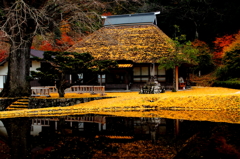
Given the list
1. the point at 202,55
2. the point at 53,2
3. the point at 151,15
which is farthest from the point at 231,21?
the point at 53,2

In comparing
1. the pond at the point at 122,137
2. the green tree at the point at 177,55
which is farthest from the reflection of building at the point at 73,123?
the green tree at the point at 177,55

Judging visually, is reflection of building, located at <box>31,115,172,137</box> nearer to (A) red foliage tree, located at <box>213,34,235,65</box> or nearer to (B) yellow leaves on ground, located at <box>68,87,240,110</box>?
(B) yellow leaves on ground, located at <box>68,87,240,110</box>

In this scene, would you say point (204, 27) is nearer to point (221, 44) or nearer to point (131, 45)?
point (221, 44)

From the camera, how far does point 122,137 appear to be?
27.8 ft

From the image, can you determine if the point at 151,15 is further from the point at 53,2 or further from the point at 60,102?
the point at 60,102

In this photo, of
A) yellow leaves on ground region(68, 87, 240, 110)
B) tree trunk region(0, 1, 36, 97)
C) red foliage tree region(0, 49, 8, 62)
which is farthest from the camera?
red foliage tree region(0, 49, 8, 62)

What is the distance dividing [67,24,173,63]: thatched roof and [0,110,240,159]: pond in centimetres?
1142

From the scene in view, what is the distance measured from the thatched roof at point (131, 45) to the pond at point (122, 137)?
1142cm

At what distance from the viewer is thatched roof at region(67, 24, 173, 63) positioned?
75.2 ft

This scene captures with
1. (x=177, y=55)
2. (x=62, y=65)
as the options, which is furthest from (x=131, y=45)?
(x=62, y=65)

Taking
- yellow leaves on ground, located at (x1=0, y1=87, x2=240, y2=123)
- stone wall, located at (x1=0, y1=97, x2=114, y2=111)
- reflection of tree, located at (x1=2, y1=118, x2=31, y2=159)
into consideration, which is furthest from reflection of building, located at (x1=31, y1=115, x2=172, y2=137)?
stone wall, located at (x1=0, y1=97, x2=114, y2=111)

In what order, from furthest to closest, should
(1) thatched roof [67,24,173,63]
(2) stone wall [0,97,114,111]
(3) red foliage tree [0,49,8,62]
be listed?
(3) red foliage tree [0,49,8,62]
(1) thatched roof [67,24,173,63]
(2) stone wall [0,97,114,111]

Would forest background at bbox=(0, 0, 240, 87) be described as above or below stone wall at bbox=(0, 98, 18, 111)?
above

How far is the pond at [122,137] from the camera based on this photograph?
6607 millimetres
